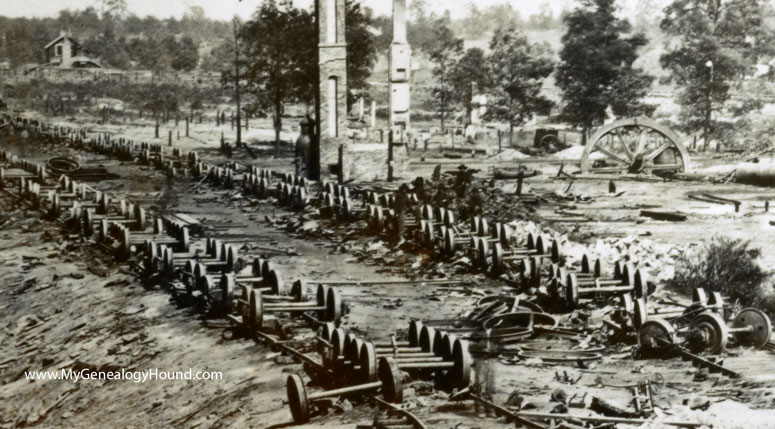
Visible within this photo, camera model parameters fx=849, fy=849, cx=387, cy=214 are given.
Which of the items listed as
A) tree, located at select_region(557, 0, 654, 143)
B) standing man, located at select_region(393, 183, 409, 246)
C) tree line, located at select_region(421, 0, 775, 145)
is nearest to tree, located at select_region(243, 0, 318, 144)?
tree line, located at select_region(421, 0, 775, 145)

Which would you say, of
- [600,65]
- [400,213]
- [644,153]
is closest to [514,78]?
[600,65]

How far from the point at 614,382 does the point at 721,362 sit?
1348mm

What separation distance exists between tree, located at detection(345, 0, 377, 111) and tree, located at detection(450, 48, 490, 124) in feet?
15.5

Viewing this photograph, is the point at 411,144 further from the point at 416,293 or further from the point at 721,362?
the point at 721,362

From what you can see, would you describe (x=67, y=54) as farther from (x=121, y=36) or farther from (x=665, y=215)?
(x=665, y=215)

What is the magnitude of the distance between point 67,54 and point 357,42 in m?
19.5

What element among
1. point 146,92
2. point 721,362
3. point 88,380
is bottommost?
Answer: point 88,380

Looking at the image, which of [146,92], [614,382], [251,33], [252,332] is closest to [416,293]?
[252,332]

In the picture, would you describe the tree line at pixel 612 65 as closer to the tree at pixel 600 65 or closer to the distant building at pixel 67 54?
the tree at pixel 600 65

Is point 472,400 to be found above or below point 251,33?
below

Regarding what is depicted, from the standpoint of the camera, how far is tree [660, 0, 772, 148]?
1498 cm

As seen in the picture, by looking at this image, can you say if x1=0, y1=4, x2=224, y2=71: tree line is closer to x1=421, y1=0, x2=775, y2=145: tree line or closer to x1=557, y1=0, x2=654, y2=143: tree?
x1=421, y1=0, x2=775, y2=145: tree line

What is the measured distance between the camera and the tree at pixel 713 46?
15.0m

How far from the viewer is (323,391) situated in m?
8.73
